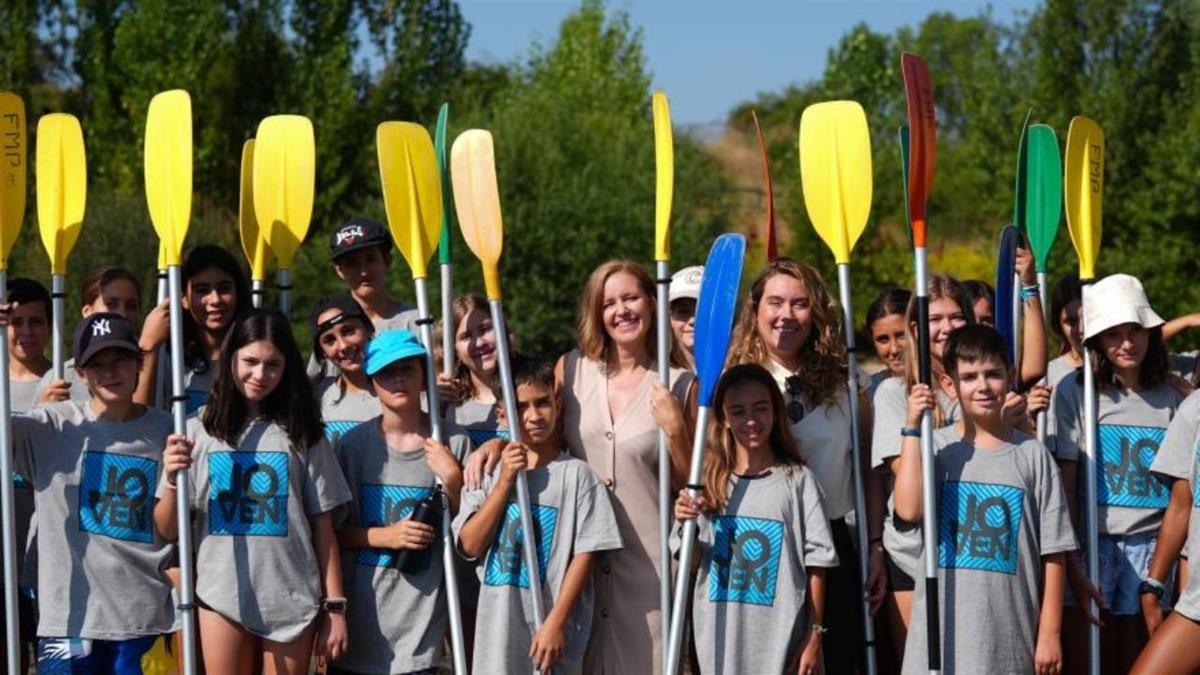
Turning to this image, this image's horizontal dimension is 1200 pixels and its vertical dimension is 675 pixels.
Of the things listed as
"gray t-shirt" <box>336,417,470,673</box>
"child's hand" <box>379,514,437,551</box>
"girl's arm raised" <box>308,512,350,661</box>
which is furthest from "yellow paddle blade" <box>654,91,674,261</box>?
"girl's arm raised" <box>308,512,350,661</box>

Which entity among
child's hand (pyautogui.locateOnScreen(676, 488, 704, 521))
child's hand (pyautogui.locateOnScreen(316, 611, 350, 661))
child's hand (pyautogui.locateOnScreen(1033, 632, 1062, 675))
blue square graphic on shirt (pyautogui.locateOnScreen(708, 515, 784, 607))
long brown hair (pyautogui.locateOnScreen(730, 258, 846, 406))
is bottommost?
child's hand (pyautogui.locateOnScreen(1033, 632, 1062, 675))

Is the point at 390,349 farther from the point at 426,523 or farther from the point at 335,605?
the point at 335,605

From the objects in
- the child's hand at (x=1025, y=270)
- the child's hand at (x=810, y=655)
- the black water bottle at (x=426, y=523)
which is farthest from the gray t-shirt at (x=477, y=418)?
the child's hand at (x=1025, y=270)

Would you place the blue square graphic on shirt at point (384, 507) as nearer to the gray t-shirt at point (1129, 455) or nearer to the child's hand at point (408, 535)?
the child's hand at point (408, 535)

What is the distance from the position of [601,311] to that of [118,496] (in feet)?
5.60

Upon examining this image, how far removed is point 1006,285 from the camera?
18.1 feet

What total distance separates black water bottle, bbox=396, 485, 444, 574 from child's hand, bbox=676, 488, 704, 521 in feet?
2.65

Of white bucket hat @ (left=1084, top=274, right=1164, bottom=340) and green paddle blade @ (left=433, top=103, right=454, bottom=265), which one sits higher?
green paddle blade @ (left=433, top=103, right=454, bottom=265)

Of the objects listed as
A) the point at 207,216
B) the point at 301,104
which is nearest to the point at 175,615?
the point at 207,216

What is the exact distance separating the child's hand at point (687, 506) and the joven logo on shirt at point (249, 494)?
126cm

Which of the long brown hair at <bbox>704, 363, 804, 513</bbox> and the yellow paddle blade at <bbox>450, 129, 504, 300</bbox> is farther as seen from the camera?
the yellow paddle blade at <bbox>450, 129, 504, 300</bbox>

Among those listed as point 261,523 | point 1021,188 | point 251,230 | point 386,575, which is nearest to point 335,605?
point 386,575

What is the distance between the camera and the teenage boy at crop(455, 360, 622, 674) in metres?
5.19

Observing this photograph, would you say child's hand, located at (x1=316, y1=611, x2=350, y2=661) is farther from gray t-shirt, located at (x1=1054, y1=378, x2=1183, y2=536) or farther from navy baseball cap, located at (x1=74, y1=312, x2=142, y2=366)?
gray t-shirt, located at (x1=1054, y1=378, x2=1183, y2=536)
